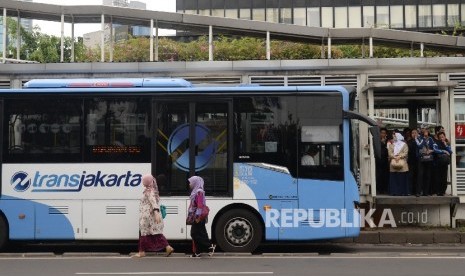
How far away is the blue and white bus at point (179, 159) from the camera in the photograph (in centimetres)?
1318

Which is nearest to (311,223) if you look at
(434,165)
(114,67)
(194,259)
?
(194,259)

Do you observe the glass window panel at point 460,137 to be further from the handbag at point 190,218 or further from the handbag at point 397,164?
the handbag at point 190,218

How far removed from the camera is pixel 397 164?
16.6m

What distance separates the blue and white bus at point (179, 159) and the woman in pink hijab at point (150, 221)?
49cm

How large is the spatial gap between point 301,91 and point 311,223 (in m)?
2.60

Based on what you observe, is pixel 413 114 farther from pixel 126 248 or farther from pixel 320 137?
pixel 126 248

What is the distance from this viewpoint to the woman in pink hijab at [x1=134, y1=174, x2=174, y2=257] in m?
12.6

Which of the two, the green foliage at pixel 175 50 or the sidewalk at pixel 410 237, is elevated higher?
the green foliage at pixel 175 50

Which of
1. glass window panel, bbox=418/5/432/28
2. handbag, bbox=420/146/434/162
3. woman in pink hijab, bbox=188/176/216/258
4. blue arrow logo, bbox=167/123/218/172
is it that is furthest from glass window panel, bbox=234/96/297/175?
glass window panel, bbox=418/5/432/28

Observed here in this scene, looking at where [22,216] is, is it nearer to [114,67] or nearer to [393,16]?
[114,67]

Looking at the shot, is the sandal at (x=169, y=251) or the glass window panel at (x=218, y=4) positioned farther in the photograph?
the glass window panel at (x=218, y=4)

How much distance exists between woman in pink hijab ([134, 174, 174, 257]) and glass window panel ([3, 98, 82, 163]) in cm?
173

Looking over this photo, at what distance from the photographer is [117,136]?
13.4 meters

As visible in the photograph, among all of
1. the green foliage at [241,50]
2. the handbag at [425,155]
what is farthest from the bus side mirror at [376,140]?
the green foliage at [241,50]
